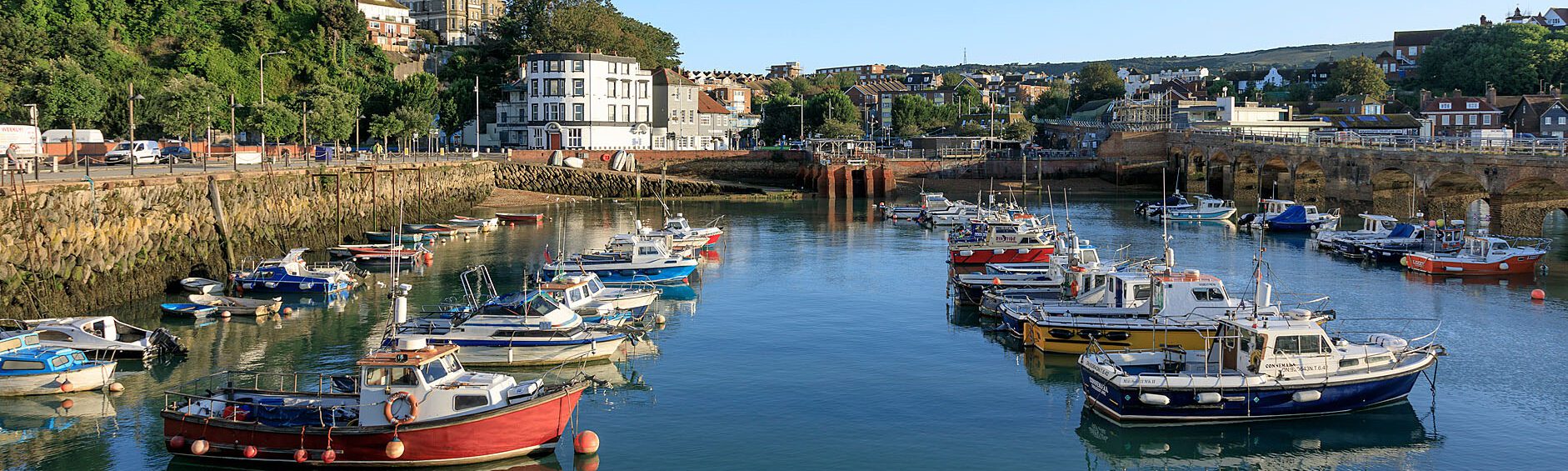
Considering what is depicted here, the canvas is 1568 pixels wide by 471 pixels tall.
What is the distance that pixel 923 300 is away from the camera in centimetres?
4959

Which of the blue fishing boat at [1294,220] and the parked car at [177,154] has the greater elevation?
the parked car at [177,154]

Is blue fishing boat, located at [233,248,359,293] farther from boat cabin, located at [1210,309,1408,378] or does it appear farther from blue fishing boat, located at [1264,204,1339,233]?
blue fishing boat, located at [1264,204,1339,233]

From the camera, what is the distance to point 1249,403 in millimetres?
29109

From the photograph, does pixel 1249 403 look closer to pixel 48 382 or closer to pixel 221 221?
pixel 48 382

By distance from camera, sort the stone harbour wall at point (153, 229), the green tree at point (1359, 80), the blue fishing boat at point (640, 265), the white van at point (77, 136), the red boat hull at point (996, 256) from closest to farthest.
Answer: the stone harbour wall at point (153, 229), the blue fishing boat at point (640, 265), the red boat hull at point (996, 256), the white van at point (77, 136), the green tree at point (1359, 80)

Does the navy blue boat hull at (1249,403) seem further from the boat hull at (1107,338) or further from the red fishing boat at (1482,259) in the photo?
the red fishing boat at (1482,259)

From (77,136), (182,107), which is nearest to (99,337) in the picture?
(77,136)

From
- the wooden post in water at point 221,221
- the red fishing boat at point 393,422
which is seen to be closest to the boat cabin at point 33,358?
the red fishing boat at point 393,422

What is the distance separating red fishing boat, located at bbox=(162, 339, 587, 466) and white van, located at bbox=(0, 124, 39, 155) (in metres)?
41.8

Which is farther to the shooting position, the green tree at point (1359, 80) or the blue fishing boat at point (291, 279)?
the green tree at point (1359, 80)

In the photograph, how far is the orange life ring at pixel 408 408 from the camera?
83.9ft

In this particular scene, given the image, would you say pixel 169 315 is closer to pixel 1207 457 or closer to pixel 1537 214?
pixel 1207 457

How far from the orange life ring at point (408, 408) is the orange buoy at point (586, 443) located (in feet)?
11.9

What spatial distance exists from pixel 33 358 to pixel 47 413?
2379 millimetres
